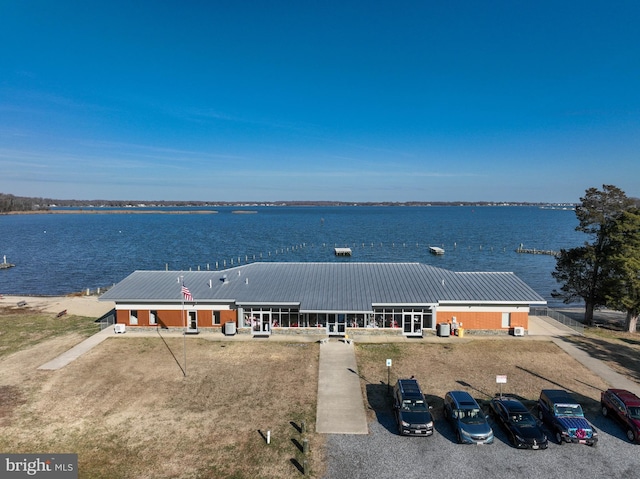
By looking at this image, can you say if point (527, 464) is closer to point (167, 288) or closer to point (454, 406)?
point (454, 406)

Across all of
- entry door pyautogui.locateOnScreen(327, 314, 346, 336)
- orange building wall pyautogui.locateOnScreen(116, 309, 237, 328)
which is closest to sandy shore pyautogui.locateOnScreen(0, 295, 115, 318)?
orange building wall pyautogui.locateOnScreen(116, 309, 237, 328)

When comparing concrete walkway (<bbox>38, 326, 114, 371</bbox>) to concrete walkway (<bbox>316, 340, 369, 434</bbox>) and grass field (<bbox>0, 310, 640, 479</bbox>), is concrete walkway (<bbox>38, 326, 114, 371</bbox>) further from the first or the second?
concrete walkway (<bbox>316, 340, 369, 434</bbox>)

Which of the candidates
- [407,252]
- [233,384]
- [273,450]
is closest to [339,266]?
[233,384]

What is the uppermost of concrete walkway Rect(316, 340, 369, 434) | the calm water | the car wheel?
the car wheel

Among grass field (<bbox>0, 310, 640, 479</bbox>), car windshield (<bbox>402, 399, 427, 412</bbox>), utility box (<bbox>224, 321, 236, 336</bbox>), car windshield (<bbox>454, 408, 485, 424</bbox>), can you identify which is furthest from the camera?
utility box (<bbox>224, 321, 236, 336</bbox>)

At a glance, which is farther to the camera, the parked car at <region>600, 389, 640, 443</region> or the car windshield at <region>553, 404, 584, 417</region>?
the car windshield at <region>553, 404, 584, 417</region>

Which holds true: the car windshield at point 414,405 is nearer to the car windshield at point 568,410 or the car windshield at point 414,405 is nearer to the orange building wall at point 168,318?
the car windshield at point 568,410
